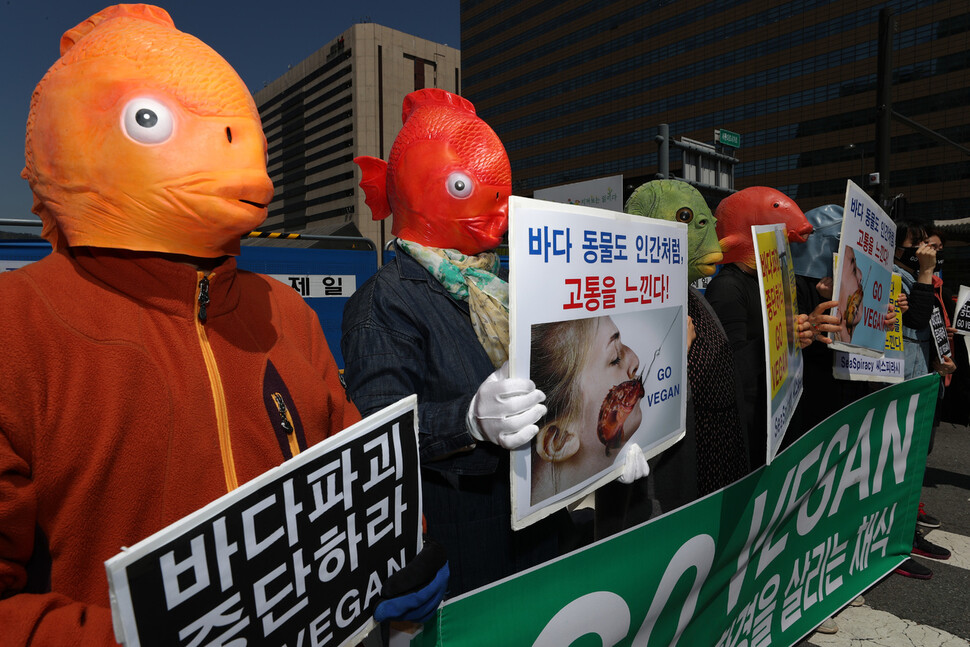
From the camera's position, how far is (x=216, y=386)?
0.95 meters

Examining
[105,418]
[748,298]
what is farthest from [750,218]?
[105,418]

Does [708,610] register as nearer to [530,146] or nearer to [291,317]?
[291,317]

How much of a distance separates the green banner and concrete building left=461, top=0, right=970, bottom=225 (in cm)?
3012

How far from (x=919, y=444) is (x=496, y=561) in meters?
2.90

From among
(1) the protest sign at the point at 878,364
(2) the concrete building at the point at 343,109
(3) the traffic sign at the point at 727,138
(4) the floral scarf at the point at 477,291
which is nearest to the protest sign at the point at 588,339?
(4) the floral scarf at the point at 477,291

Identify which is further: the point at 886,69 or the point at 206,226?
the point at 886,69

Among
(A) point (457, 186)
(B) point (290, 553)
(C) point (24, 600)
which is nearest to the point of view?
(C) point (24, 600)

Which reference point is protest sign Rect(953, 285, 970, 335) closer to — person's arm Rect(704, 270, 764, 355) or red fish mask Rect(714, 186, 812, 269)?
red fish mask Rect(714, 186, 812, 269)

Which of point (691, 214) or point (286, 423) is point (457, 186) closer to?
point (286, 423)

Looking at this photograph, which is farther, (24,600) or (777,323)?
(777,323)

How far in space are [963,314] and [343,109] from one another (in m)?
97.8

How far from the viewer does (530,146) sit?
65312 mm

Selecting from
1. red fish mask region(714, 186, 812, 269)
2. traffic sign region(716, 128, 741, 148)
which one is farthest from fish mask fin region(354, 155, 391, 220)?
traffic sign region(716, 128, 741, 148)

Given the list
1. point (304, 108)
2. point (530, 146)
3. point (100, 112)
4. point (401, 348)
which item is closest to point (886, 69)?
point (401, 348)
